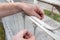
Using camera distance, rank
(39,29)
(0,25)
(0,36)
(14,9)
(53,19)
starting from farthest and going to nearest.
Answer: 1. (0,25)
2. (0,36)
3. (53,19)
4. (39,29)
5. (14,9)

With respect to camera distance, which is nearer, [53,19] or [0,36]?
[53,19]

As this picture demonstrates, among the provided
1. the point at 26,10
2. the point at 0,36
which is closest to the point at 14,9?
the point at 26,10

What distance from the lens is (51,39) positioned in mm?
732

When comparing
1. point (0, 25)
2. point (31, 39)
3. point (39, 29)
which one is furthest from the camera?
point (0, 25)

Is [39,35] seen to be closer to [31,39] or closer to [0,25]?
[31,39]

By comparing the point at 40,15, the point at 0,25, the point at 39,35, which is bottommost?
the point at 0,25

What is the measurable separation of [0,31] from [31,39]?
133 cm

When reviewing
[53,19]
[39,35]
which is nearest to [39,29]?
[39,35]

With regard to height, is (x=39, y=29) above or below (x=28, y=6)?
below

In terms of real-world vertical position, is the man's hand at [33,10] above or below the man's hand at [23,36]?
above

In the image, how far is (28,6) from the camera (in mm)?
780

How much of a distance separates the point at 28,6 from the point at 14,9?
0.08 meters

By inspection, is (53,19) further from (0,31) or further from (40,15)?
(0,31)

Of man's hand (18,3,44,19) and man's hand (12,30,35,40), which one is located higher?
man's hand (18,3,44,19)
